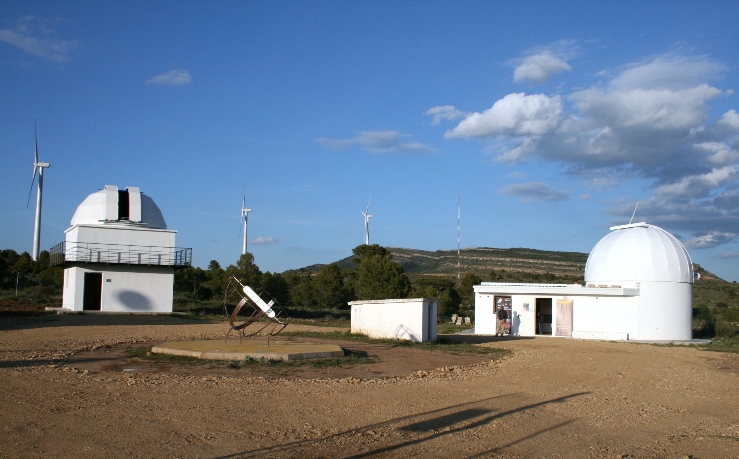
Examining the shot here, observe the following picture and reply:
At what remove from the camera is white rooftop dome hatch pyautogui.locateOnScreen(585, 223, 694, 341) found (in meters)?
28.5

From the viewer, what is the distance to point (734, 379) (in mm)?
15102

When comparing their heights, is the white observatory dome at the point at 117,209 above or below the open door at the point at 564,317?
above

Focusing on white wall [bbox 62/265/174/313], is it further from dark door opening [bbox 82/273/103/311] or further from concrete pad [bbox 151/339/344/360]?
concrete pad [bbox 151/339/344/360]

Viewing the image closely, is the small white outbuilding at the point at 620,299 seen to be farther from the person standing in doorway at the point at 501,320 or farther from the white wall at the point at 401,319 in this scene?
the white wall at the point at 401,319

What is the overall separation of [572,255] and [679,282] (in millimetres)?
83052

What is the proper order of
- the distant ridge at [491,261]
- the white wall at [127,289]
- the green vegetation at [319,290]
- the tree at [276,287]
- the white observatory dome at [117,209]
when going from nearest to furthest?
the white wall at [127,289], the white observatory dome at [117,209], the green vegetation at [319,290], the tree at [276,287], the distant ridge at [491,261]

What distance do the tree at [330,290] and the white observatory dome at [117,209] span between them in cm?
1624

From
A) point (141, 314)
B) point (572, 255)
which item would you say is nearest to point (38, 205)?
point (141, 314)

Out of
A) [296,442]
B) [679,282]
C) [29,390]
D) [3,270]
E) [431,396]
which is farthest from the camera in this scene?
[3,270]

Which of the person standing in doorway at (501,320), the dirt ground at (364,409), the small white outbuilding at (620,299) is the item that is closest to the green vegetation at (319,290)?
the small white outbuilding at (620,299)

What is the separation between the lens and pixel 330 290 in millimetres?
53438

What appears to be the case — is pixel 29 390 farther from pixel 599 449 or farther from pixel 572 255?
pixel 572 255

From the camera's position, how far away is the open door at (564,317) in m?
29.1

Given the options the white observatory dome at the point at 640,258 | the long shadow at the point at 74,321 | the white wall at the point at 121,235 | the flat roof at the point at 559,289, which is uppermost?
the white wall at the point at 121,235
